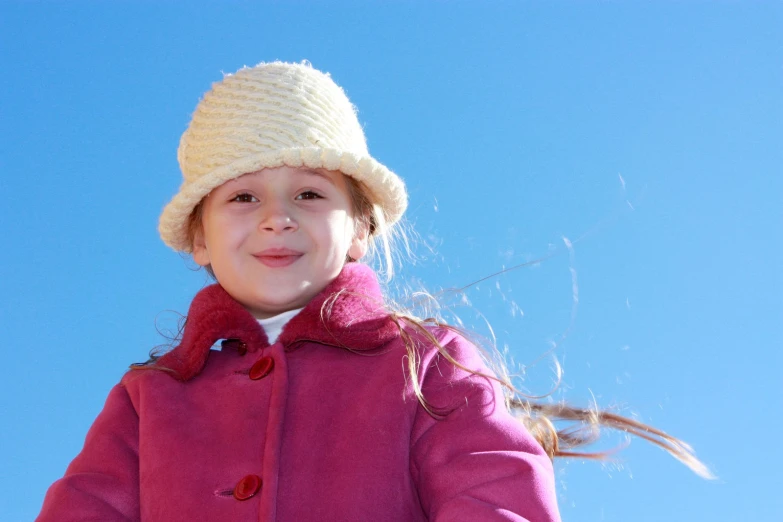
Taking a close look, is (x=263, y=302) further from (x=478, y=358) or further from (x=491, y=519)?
(x=491, y=519)

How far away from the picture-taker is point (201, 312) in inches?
127

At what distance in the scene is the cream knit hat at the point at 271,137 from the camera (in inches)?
129

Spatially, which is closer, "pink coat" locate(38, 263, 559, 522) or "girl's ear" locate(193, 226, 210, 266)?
"pink coat" locate(38, 263, 559, 522)

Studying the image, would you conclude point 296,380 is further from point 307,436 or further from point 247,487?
point 247,487

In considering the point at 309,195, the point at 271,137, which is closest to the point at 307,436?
the point at 309,195

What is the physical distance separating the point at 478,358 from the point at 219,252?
3.12 ft

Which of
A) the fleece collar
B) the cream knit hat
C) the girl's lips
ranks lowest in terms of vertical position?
the fleece collar

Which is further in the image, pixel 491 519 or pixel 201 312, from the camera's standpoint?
pixel 201 312

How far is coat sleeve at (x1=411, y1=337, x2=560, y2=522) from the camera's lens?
254 centimetres

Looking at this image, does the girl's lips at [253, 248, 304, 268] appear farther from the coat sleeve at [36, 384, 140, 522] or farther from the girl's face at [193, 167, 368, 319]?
the coat sleeve at [36, 384, 140, 522]

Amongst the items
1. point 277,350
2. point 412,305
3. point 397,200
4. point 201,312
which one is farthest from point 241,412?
point 397,200

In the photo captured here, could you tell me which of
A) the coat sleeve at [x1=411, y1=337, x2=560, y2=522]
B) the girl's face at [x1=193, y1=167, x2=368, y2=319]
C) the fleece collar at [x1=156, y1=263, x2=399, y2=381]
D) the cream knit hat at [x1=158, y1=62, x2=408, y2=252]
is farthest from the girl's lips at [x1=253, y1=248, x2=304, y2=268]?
the coat sleeve at [x1=411, y1=337, x2=560, y2=522]

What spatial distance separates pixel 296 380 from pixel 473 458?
2.07ft

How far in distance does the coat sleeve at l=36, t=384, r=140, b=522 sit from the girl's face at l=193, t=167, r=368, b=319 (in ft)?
1.89
